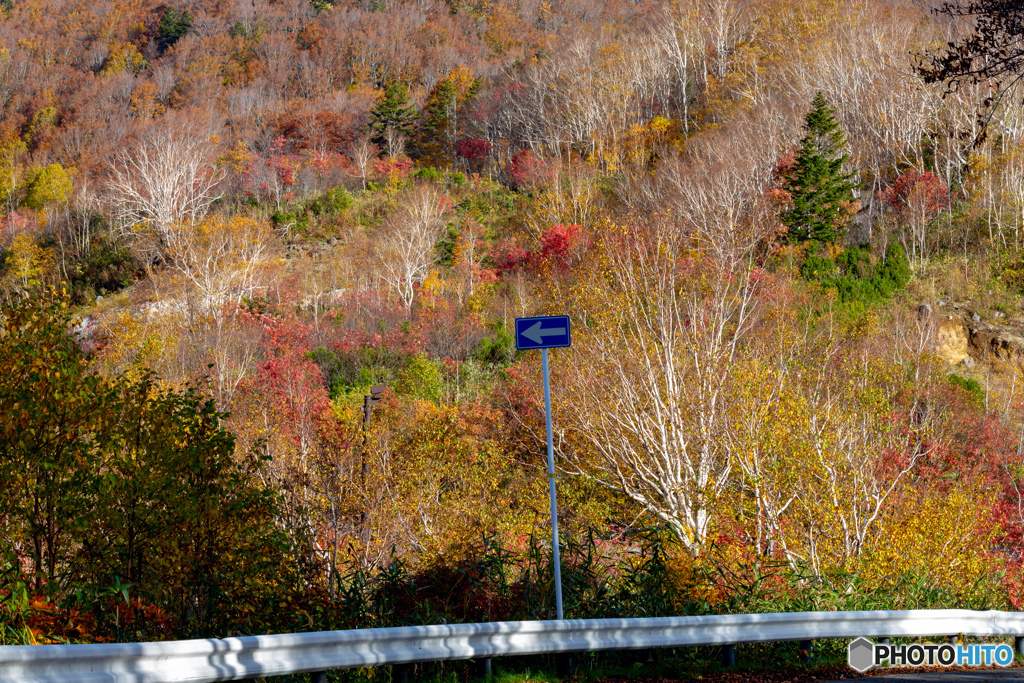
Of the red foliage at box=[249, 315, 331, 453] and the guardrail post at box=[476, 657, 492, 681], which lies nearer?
the guardrail post at box=[476, 657, 492, 681]

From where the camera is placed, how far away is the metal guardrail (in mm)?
4191

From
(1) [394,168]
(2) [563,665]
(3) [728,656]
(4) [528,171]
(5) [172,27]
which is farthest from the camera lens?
(5) [172,27]

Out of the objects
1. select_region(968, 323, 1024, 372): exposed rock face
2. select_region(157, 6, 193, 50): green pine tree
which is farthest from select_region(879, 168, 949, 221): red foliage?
select_region(157, 6, 193, 50): green pine tree

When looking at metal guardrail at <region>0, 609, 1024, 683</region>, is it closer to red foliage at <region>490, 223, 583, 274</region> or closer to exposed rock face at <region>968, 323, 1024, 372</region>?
exposed rock face at <region>968, 323, 1024, 372</region>

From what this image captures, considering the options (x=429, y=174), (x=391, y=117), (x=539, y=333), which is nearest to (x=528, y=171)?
(x=429, y=174)

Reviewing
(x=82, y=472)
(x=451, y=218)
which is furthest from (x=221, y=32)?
(x=82, y=472)

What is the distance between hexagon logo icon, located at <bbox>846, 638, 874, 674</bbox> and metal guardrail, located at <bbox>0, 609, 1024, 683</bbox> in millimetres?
336

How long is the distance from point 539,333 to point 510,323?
3120 cm

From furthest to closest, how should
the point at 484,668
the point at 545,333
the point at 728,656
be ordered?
the point at 545,333
the point at 728,656
the point at 484,668

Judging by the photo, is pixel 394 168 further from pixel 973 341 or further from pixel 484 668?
pixel 484 668

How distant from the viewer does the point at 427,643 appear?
18.6ft

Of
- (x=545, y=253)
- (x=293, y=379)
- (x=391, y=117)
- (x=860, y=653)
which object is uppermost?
(x=391, y=117)

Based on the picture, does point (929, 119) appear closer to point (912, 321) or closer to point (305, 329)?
point (912, 321)

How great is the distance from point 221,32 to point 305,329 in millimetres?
76664
